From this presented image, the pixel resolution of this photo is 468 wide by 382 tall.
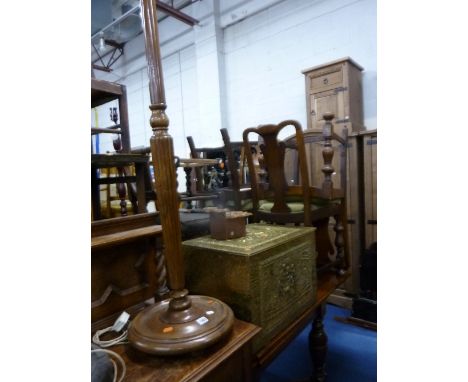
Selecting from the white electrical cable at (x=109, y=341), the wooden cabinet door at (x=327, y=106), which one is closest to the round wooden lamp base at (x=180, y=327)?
the white electrical cable at (x=109, y=341)

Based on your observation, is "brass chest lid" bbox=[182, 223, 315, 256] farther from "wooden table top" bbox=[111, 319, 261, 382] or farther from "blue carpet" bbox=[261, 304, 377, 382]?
"blue carpet" bbox=[261, 304, 377, 382]

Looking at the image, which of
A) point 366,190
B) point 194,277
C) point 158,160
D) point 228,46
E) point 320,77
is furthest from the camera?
point 228,46

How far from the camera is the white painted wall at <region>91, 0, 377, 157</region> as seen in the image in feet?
10.0

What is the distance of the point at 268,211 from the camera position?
181 centimetres

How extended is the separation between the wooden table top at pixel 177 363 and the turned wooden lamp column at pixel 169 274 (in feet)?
0.14

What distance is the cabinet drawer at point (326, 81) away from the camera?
2.68 m

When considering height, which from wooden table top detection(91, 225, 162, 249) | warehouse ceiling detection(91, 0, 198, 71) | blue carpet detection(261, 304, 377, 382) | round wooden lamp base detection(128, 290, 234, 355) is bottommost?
blue carpet detection(261, 304, 377, 382)

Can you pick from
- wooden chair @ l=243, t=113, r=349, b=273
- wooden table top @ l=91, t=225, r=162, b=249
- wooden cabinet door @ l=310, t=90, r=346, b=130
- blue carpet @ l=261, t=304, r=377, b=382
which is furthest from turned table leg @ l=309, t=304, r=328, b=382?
wooden cabinet door @ l=310, t=90, r=346, b=130

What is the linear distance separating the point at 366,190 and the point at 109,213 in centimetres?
236

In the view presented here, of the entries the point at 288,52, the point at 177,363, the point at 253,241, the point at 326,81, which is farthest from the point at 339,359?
the point at 288,52

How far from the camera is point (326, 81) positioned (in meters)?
2.74

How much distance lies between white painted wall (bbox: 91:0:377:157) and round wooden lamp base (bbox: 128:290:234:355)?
2.76 meters
